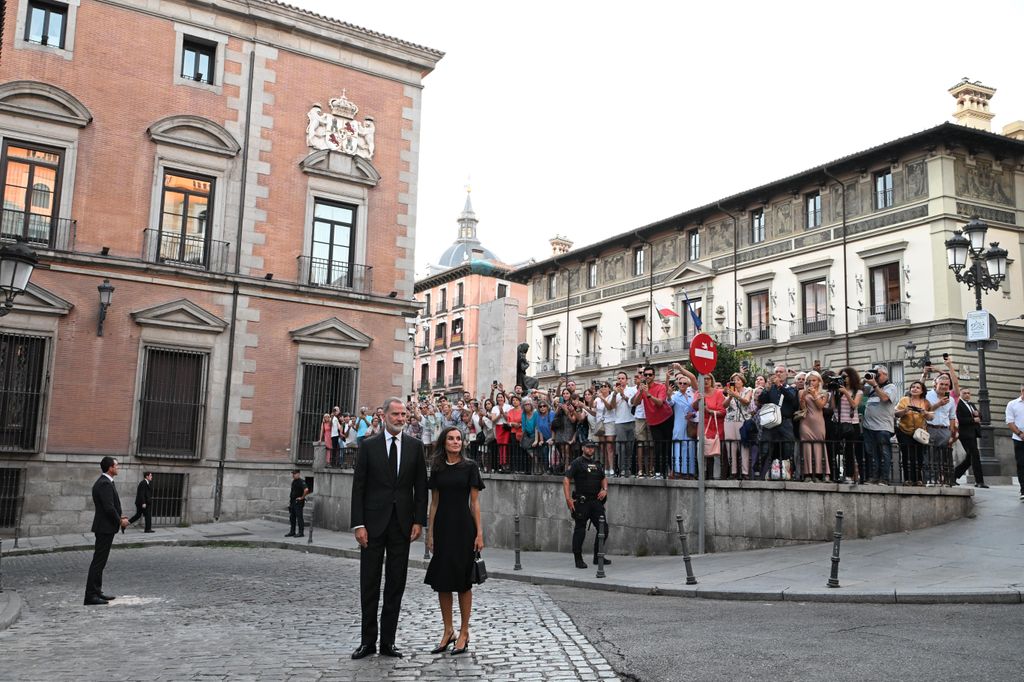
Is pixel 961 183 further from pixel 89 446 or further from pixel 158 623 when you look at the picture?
pixel 158 623

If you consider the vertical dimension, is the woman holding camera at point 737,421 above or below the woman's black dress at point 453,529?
above

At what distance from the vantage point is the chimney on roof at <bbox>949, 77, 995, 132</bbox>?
1594 inches

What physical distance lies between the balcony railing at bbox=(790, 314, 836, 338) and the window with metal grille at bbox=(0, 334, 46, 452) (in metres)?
32.2

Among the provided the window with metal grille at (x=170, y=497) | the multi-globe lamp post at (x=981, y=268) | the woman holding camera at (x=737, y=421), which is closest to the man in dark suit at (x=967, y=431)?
the multi-globe lamp post at (x=981, y=268)

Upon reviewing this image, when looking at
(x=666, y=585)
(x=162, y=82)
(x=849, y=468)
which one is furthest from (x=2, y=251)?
(x=162, y=82)

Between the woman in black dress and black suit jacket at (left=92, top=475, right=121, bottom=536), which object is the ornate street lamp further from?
the woman in black dress

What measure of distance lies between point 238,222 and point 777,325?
28134mm

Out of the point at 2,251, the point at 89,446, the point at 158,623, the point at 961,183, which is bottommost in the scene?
the point at 158,623

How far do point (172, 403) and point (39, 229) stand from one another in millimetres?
5387

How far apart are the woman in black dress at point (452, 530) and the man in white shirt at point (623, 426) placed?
7845 millimetres

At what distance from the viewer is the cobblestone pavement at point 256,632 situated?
6.68m

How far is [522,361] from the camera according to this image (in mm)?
22078

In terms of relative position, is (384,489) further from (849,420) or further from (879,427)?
(879,427)

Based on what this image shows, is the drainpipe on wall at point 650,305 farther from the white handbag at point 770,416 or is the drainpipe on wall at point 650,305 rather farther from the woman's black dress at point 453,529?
the woman's black dress at point 453,529
